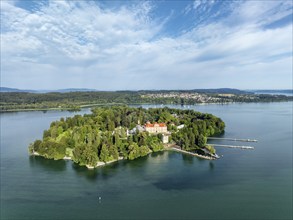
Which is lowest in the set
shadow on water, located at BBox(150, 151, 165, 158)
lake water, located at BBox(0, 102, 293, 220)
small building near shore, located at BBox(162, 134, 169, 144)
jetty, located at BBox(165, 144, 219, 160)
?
lake water, located at BBox(0, 102, 293, 220)

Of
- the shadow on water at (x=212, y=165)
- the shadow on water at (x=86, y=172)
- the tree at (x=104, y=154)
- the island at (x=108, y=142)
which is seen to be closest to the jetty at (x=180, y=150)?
the island at (x=108, y=142)

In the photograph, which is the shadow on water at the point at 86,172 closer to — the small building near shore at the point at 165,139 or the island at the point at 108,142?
the island at the point at 108,142

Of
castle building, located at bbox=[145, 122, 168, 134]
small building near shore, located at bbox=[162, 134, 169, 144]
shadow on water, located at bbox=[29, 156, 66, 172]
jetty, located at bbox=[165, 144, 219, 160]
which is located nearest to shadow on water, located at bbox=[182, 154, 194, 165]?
jetty, located at bbox=[165, 144, 219, 160]

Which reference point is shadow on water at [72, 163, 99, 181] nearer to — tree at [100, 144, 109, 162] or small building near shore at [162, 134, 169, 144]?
tree at [100, 144, 109, 162]

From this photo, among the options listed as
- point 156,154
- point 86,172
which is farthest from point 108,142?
point 156,154

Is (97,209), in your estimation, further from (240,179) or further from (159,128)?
(159,128)

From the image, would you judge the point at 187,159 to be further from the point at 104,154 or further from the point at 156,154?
the point at 104,154

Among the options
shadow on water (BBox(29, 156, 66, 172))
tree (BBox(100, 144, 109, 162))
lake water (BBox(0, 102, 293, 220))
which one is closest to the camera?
lake water (BBox(0, 102, 293, 220))
